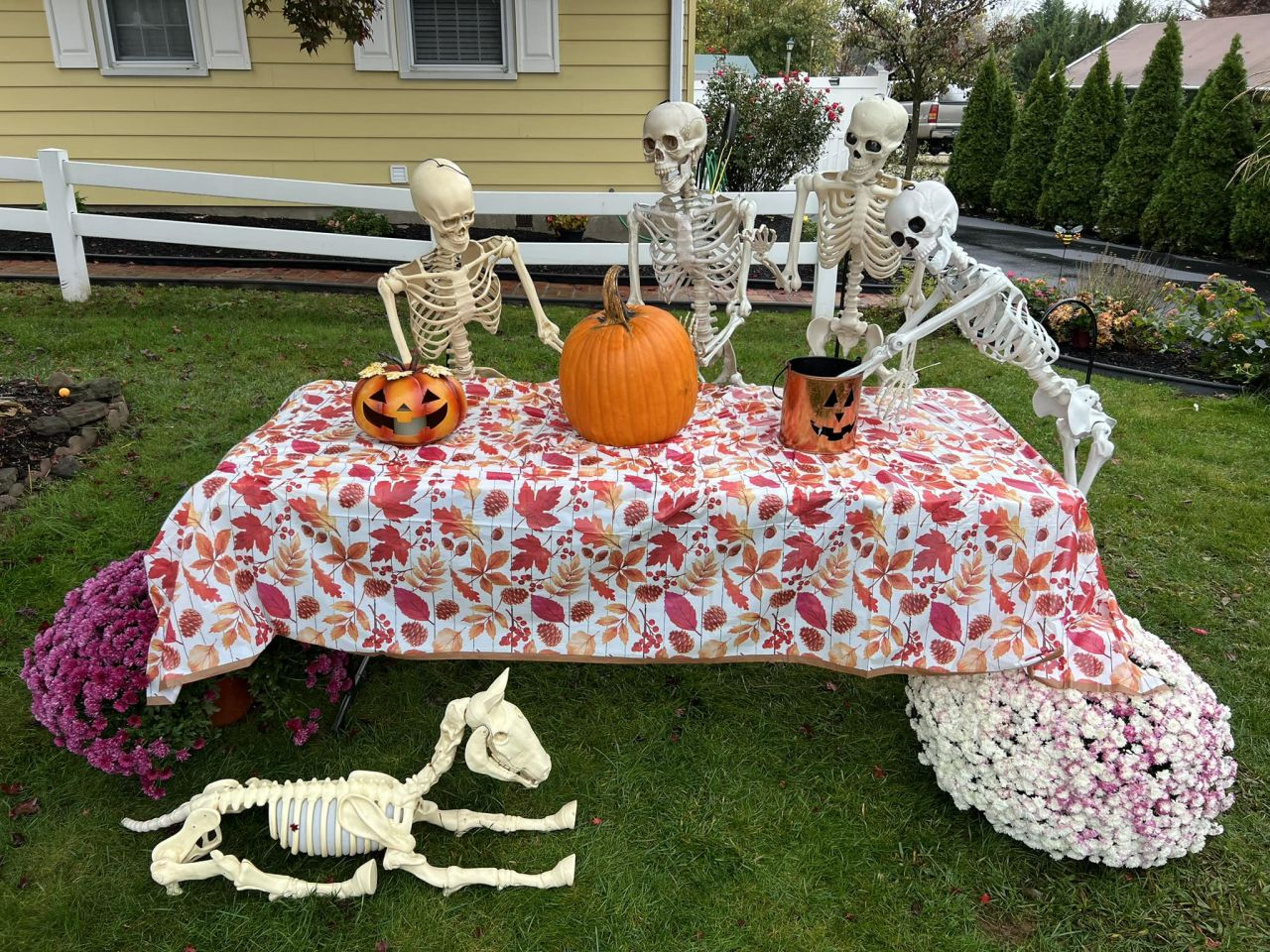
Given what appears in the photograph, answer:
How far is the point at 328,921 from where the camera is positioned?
2393 millimetres

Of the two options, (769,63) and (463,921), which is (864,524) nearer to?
(463,921)

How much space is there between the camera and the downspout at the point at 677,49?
8359 millimetres

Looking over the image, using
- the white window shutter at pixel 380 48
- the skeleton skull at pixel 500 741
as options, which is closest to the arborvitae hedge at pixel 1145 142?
the white window shutter at pixel 380 48

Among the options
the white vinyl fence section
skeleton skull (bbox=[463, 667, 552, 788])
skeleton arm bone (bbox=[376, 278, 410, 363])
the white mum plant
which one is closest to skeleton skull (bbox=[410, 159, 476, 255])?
skeleton arm bone (bbox=[376, 278, 410, 363])

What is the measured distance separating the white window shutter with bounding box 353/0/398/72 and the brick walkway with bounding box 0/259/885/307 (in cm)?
215

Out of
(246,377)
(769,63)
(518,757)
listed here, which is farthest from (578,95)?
(769,63)

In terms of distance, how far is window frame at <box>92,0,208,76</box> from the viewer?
346 inches

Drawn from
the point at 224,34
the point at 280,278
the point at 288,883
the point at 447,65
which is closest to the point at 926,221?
the point at 288,883

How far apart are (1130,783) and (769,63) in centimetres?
3876

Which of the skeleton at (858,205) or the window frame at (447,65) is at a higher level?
the window frame at (447,65)

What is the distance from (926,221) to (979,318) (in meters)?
0.37

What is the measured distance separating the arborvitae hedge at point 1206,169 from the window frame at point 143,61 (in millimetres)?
12525

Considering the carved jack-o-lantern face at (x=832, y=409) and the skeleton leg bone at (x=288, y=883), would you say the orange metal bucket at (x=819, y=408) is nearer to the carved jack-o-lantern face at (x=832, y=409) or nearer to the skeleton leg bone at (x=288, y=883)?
the carved jack-o-lantern face at (x=832, y=409)

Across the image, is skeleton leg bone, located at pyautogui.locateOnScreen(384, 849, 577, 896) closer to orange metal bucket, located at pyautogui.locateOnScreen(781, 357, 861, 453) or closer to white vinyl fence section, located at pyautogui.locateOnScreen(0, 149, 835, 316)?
orange metal bucket, located at pyautogui.locateOnScreen(781, 357, 861, 453)
